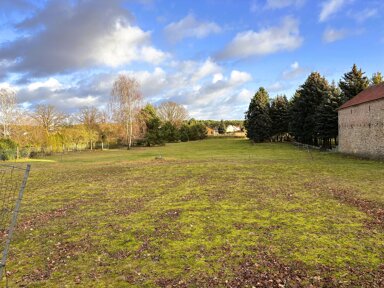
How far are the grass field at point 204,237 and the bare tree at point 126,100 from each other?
1344 inches

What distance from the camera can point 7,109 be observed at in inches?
1630

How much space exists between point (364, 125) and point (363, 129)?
42 centimetres

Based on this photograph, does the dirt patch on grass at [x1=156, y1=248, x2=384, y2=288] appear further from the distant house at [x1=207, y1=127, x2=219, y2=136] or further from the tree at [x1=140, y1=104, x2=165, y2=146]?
the distant house at [x1=207, y1=127, x2=219, y2=136]

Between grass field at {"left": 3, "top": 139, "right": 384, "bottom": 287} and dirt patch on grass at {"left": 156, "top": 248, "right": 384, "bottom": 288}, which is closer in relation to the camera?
dirt patch on grass at {"left": 156, "top": 248, "right": 384, "bottom": 288}

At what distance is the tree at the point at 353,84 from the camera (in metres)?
35.6

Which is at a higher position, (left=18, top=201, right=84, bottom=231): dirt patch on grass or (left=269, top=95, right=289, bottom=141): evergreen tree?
(left=269, top=95, right=289, bottom=141): evergreen tree

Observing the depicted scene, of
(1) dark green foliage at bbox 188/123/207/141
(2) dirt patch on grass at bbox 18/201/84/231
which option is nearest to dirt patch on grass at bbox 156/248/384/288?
(2) dirt patch on grass at bbox 18/201/84/231

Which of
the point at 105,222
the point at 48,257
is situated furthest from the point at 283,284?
the point at 105,222

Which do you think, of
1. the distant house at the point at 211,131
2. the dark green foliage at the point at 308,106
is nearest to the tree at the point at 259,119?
the dark green foliage at the point at 308,106

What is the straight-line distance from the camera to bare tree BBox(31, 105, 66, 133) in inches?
2080

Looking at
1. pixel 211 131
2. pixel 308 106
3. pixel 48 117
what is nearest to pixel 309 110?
pixel 308 106

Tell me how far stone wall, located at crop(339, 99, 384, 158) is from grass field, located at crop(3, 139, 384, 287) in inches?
526

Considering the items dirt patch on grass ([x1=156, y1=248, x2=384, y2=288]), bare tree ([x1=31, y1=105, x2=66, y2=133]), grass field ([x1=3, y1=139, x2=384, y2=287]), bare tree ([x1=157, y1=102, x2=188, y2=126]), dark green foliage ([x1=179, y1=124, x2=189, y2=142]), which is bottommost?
dirt patch on grass ([x1=156, y1=248, x2=384, y2=288])

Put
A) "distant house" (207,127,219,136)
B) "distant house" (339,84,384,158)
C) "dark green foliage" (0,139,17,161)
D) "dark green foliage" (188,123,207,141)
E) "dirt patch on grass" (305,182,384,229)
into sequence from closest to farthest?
"dirt patch on grass" (305,182,384,229), "distant house" (339,84,384,158), "dark green foliage" (0,139,17,161), "dark green foliage" (188,123,207,141), "distant house" (207,127,219,136)
